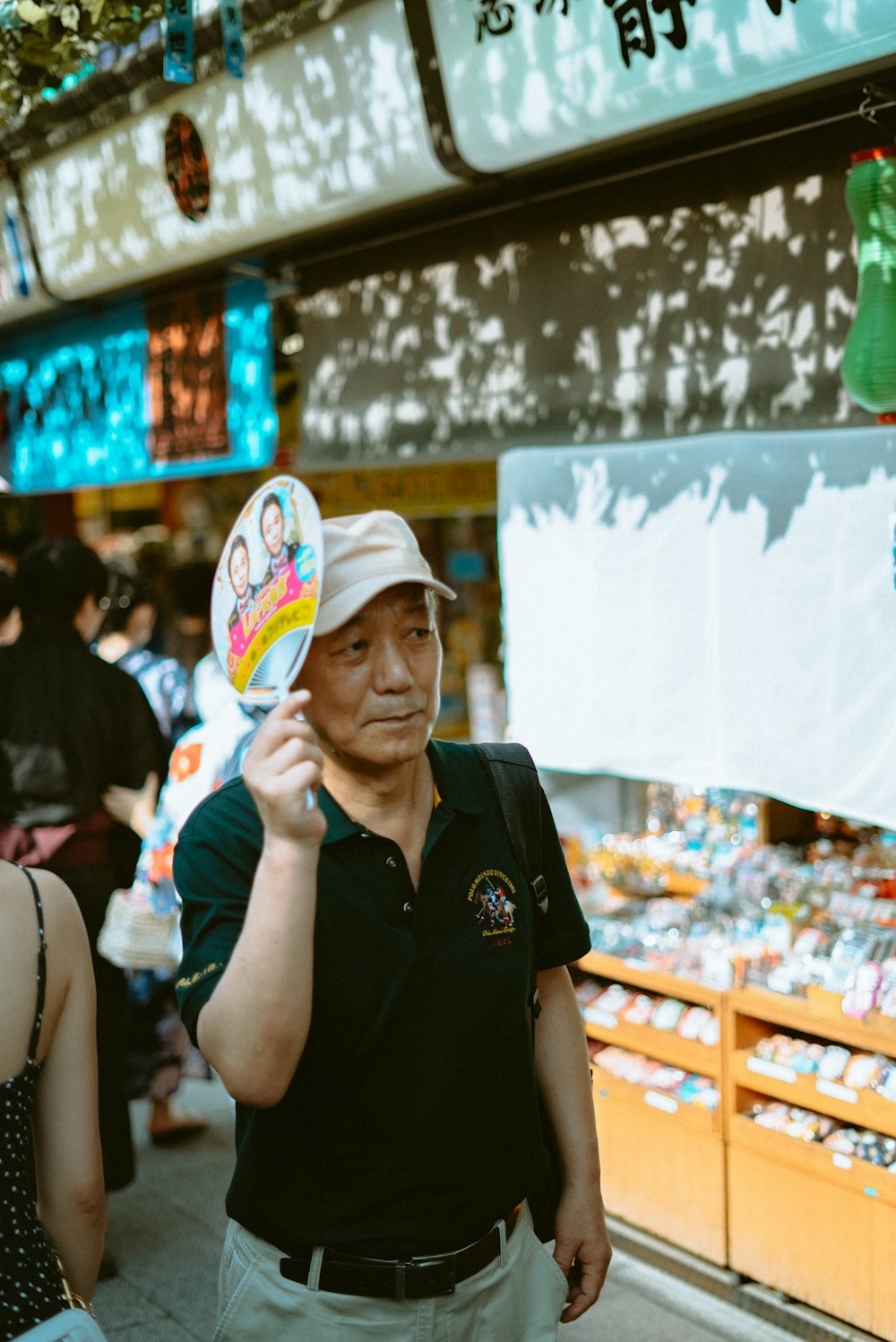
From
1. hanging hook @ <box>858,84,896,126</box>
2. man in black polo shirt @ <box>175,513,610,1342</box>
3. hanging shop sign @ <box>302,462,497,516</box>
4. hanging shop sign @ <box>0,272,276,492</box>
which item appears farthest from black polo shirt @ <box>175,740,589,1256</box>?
hanging shop sign @ <box>302,462,497,516</box>

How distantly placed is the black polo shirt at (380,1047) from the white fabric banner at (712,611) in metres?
2.15

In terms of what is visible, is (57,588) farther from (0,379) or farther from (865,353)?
(0,379)

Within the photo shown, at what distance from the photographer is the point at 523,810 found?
2320mm

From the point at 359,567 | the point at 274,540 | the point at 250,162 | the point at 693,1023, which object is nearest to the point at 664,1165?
the point at 693,1023

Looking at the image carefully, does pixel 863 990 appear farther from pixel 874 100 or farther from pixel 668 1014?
pixel 874 100

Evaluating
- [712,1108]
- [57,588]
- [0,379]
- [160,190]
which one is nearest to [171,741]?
[57,588]

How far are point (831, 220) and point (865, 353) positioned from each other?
0.54 metres

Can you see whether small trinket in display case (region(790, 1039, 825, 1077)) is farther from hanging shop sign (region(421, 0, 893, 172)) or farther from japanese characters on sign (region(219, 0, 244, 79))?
japanese characters on sign (region(219, 0, 244, 79))

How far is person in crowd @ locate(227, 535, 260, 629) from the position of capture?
2.03 meters

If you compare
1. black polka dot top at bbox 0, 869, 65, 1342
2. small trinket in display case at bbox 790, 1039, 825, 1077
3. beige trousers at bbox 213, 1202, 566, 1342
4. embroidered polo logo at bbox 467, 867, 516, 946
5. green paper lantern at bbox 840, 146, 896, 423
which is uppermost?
green paper lantern at bbox 840, 146, 896, 423

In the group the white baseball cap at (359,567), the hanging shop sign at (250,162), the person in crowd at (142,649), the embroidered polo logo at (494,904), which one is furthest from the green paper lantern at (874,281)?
the person in crowd at (142,649)

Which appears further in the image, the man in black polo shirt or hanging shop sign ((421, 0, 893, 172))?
hanging shop sign ((421, 0, 893, 172))

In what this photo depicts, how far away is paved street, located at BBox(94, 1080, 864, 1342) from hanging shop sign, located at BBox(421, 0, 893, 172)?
3691 mm

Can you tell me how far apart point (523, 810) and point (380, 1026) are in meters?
0.50
